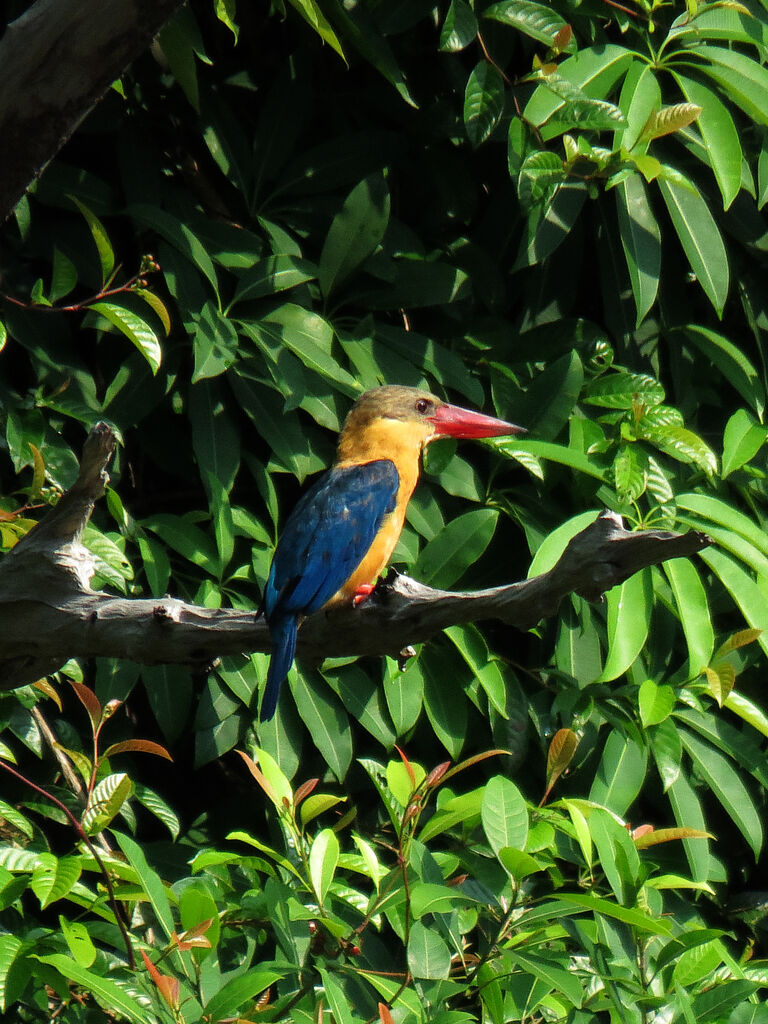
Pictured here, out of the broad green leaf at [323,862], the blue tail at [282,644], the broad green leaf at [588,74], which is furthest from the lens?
the broad green leaf at [588,74]

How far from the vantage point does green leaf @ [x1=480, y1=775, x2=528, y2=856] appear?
2219mm

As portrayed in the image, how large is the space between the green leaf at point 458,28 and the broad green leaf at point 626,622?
1.30 meters

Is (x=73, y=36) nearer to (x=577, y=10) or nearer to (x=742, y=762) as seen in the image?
(x=577, y=10)

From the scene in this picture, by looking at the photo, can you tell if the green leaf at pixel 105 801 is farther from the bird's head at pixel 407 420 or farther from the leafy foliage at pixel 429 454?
the bird's head at pixel 407 420

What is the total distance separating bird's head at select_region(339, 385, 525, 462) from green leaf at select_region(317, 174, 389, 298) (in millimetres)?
329

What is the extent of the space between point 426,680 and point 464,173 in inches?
53.2

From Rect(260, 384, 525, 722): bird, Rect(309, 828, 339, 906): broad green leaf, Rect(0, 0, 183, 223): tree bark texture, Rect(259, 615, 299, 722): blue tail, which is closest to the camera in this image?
Rect(0, 0, 183, 223): tree bark texture

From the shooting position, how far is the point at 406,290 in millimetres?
3064

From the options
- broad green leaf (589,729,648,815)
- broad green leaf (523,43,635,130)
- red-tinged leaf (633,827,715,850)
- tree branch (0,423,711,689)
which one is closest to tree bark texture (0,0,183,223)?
tree branch (0,423,711,689)

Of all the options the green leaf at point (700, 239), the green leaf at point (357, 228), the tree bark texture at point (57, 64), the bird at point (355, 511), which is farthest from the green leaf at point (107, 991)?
the green leaf at point (700, 239)

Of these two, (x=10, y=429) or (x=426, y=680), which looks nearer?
(x=10, y=429)

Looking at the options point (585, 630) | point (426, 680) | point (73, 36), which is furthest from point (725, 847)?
point (73, 36)

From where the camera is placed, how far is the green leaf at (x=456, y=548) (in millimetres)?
2779

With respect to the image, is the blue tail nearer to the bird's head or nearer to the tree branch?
the tree branch
